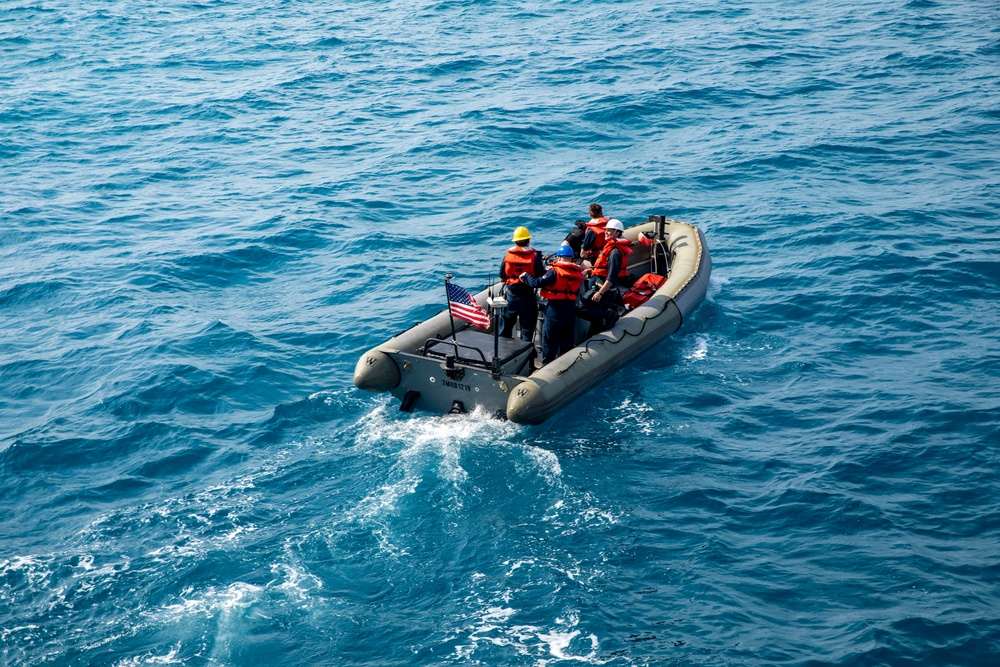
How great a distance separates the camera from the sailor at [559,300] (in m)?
14.1

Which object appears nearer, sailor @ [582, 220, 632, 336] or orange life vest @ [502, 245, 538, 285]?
orange life vest @ [502, 245, 538, 285]

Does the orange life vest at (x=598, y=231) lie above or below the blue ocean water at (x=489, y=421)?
above

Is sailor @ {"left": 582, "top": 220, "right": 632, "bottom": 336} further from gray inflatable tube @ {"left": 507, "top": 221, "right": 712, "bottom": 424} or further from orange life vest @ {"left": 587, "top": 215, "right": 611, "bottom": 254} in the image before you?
gray inflatable tube @ {"left": 507, "top": 221, "right": 712, "bottom": 424}

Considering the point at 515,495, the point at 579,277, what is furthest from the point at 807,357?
the point at 515,495

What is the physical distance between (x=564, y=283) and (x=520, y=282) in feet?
2.07

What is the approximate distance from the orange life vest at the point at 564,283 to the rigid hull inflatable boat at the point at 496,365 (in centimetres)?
71

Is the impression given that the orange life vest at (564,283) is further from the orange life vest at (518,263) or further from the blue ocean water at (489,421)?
the blue ocean water at (489,421)

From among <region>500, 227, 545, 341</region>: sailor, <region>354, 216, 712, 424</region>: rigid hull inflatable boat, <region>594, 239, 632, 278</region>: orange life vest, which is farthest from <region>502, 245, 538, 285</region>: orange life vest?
<region>594, 239, 632, 278</region>: orange life vest

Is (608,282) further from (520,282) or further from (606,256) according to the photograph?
(520,282)

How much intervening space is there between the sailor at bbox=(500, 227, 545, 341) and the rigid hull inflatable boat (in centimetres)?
36

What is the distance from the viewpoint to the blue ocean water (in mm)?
10258

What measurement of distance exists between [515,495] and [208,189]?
1468 centimetres

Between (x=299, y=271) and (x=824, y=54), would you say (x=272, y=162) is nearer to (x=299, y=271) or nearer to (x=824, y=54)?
(x=299, y=271)

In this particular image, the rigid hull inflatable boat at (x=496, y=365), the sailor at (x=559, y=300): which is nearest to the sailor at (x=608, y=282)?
the rigid hull inflatable boat at (x=496, y=365)
